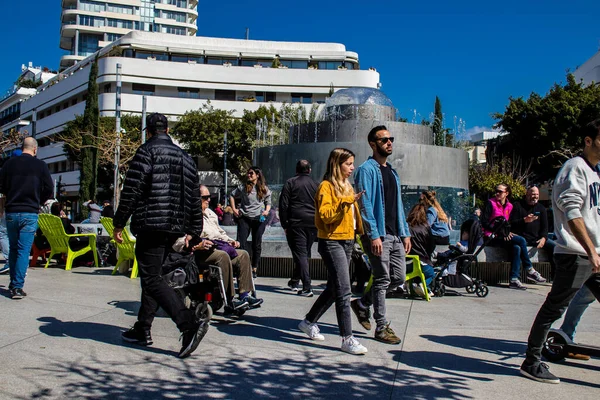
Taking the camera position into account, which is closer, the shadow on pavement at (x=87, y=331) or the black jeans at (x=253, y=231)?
the shadow on pavement at (x=87, y=331)

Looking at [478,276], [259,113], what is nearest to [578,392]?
[478,276]

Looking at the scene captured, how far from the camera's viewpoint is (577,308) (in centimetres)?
495

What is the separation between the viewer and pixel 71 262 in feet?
35.8

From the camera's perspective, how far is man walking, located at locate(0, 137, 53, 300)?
23.6 feet

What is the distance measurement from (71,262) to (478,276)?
22.8 ft

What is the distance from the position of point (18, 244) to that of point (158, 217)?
3.09 meters

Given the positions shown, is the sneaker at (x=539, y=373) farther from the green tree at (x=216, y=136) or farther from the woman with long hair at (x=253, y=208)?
the green tree at (x=216, y=136)

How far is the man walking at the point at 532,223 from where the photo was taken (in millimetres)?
10219

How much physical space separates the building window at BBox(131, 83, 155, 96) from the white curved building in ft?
0.17

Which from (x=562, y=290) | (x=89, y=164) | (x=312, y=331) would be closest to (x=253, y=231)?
(x=312, y=331)

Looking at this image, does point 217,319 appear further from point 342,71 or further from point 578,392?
point 342,71

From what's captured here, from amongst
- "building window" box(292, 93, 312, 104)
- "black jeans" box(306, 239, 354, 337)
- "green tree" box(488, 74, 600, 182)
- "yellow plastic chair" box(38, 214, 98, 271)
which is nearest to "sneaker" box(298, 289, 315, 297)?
"black jeans" box(306, 239, 354, 337)

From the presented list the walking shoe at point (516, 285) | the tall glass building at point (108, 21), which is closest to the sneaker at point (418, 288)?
the walking shoe at point (516, 285)

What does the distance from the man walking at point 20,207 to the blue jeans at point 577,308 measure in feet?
18.7
